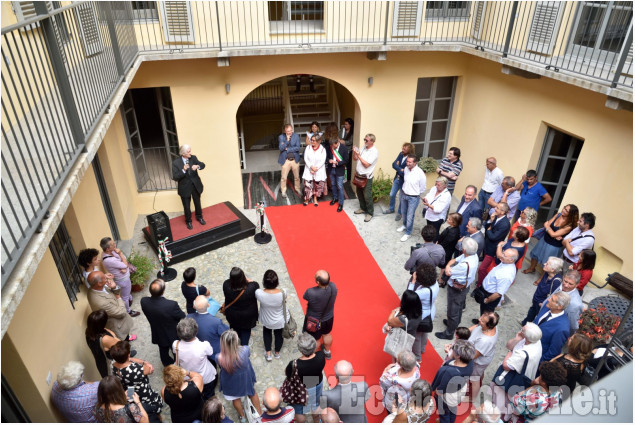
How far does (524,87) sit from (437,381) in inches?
246

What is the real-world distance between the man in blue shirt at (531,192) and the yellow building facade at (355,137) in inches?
15.7

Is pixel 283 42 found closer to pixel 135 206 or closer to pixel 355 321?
pixel 135 206

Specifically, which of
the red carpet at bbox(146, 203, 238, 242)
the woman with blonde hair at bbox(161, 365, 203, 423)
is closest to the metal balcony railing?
the red carpet at bbox(146, 203, 238, 242)

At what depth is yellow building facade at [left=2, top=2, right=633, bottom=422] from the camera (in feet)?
14.7

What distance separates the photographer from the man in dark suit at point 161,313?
5.21m

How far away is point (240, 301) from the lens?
5.52 metres

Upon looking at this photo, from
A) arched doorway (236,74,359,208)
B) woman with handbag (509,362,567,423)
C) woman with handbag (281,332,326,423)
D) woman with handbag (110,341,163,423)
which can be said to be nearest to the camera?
woman with handbag (509,362,567,423)

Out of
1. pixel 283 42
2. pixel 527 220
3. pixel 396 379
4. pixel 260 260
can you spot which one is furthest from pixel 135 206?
pixel 527 220

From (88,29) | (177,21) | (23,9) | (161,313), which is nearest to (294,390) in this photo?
(161,313)

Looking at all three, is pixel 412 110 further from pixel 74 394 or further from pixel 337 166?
pixel 74 394

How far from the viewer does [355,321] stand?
6.94m

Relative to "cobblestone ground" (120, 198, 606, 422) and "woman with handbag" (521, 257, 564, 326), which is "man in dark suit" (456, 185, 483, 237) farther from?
"woman with handbag" (521, 257, 564, 326)

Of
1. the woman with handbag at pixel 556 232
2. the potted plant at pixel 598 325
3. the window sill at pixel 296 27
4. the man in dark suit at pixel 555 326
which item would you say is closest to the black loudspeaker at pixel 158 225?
the window sill at pixel 296 27

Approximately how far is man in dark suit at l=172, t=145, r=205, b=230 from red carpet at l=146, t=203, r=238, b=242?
0.17m
